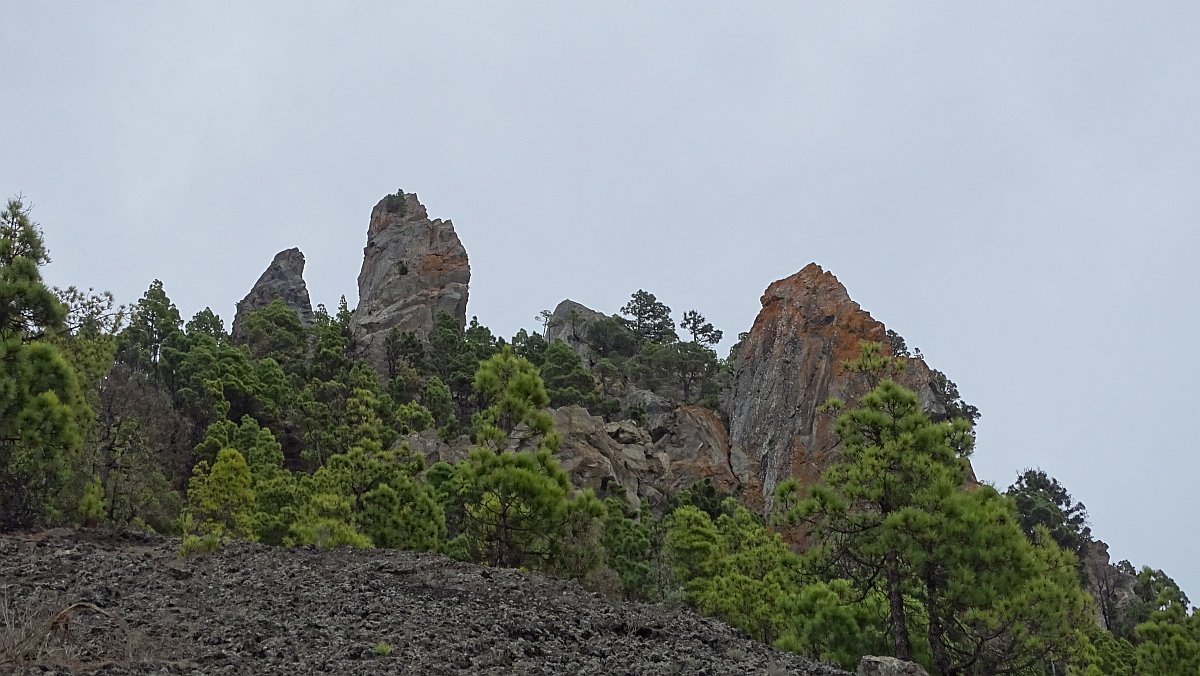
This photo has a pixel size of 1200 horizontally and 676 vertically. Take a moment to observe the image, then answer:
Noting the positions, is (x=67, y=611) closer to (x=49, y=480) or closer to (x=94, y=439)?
(x=49, y=480)

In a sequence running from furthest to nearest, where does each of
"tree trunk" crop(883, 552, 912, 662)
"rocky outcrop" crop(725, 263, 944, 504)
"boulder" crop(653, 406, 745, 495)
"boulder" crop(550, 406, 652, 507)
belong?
"rocky outcrop" crop(725, 263, 944, 504)
"boulder" crop(653, 406, 745, 495)
"boulder" crop(550, 406, 652, 507)
"tree trunk" crop(883, 552, 912, 662)

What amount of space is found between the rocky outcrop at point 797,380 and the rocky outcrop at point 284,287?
130ft

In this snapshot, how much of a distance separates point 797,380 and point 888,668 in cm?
4358

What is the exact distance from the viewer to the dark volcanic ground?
26.7 ft

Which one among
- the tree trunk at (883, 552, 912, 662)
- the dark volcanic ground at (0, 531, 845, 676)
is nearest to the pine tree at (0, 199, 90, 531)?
the dark volcanic ground at (0, 531, 845, 676)

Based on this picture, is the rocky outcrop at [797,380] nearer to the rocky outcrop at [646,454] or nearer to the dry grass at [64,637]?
the rocky outcrop at [646,454]

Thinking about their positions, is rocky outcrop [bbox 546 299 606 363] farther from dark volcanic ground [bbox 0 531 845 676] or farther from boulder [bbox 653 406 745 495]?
dark volcanic ground [bbox 0 531 845 676]

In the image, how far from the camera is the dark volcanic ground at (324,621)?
26.7 ft

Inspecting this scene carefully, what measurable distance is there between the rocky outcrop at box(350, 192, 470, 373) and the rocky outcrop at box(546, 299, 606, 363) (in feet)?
26.7

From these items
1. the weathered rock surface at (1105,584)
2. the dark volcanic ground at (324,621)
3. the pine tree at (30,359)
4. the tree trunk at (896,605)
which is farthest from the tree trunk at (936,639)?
the weathered rock surface at (1105,584)

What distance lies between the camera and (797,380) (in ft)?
175

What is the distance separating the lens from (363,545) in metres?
16.3

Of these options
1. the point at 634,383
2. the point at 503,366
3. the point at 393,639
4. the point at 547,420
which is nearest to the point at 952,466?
the point at 547,420

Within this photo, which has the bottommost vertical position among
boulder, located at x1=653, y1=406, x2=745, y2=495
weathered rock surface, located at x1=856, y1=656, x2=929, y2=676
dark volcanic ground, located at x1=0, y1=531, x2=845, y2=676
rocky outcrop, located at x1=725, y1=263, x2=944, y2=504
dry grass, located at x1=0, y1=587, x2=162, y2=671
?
dry grass, located at x1=0, y1=587, x2=162, y2=671
